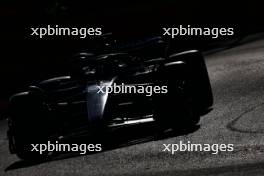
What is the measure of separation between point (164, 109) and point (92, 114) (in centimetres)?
103

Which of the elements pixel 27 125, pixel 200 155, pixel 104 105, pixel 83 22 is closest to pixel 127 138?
pixel 104 105

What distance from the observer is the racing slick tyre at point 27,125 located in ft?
35.6

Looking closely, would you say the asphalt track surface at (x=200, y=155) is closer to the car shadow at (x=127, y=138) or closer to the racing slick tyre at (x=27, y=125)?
the car shadow at (x=127, y=138)

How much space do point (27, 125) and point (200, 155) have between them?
2.60 metres

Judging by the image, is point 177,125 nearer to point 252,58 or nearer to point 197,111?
point 197,111

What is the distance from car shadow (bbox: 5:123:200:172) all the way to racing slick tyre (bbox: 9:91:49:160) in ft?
0.56

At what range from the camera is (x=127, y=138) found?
11.2 metres

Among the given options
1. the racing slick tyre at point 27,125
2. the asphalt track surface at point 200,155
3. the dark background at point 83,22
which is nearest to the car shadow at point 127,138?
the asphalt track surface at point 200,155

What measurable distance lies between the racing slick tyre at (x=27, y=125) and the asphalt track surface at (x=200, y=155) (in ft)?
0.71

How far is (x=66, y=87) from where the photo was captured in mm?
11375

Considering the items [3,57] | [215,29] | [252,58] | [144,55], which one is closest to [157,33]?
[215,29]

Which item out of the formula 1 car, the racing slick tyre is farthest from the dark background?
the racing slick tyre

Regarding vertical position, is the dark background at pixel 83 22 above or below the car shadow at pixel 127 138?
above

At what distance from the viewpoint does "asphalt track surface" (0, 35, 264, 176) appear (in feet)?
29.7
